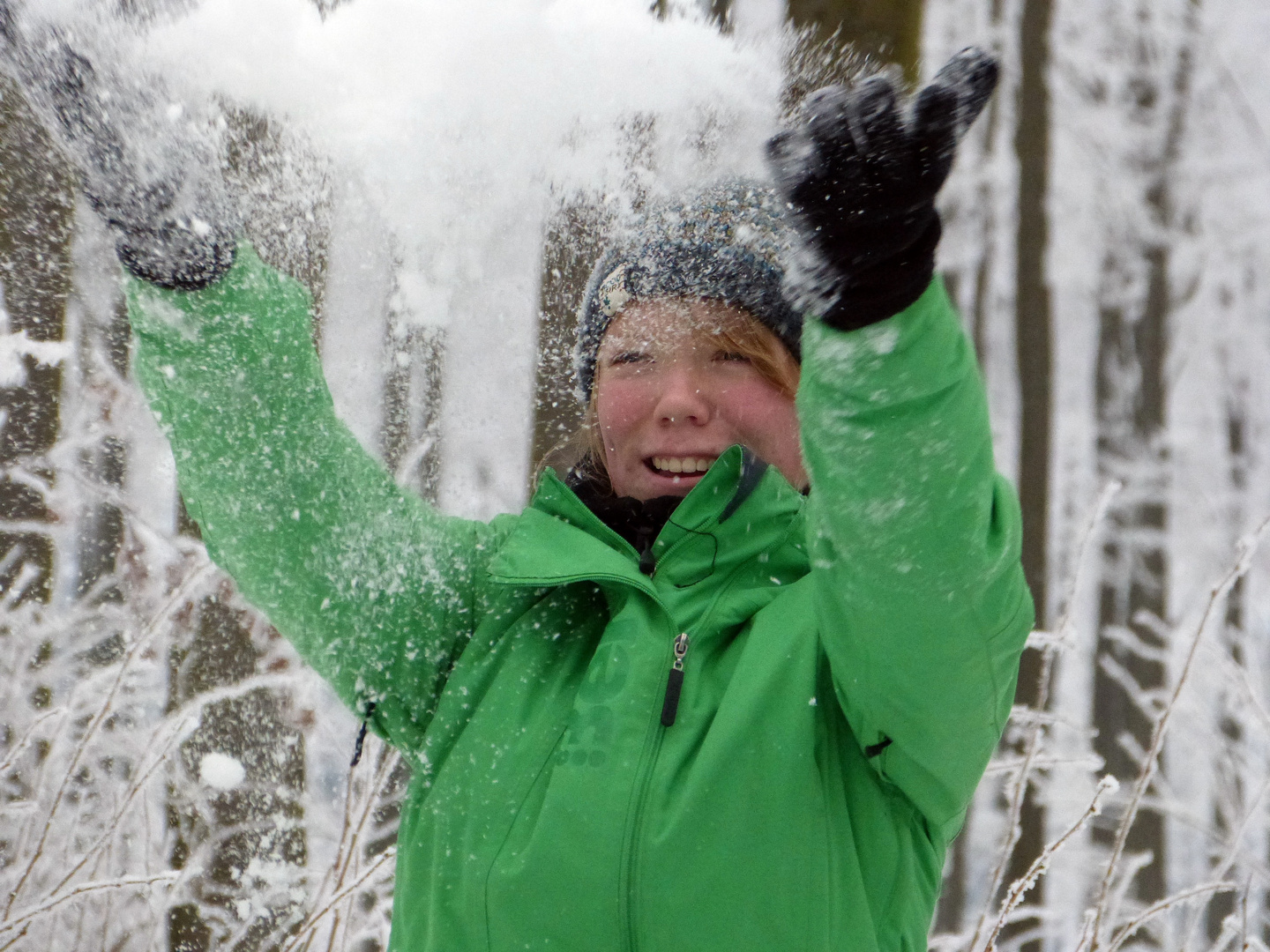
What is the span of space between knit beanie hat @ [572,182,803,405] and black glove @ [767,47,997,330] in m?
0.43

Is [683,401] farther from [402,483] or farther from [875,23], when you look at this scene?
[875,23]

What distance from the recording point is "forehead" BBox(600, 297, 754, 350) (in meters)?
1.54

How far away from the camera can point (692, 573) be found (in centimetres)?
138

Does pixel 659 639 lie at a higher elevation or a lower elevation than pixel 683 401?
lower

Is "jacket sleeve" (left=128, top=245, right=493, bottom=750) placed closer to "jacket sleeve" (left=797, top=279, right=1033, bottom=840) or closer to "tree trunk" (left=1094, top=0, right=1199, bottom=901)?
"jacket sleeve" (left=797, top=279, right=1033, bottom=840)

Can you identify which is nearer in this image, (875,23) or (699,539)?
(699,539)

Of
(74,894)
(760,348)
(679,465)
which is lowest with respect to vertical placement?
(74,894)

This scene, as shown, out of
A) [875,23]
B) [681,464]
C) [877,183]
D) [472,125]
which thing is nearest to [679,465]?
[681,464]

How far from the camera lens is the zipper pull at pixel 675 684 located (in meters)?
1.26

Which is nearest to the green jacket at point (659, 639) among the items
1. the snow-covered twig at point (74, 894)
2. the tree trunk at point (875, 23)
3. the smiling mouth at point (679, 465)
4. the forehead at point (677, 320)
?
the smiling mouth at point (679, 465)

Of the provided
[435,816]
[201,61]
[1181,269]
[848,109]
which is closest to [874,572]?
[848,109]

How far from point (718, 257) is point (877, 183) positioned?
51cm

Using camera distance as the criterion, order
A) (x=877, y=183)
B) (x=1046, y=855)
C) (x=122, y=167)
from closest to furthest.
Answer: (x=877, y=183) → (x=122, y=167) → (x=1046, y=855)

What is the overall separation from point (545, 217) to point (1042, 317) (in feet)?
15.7
